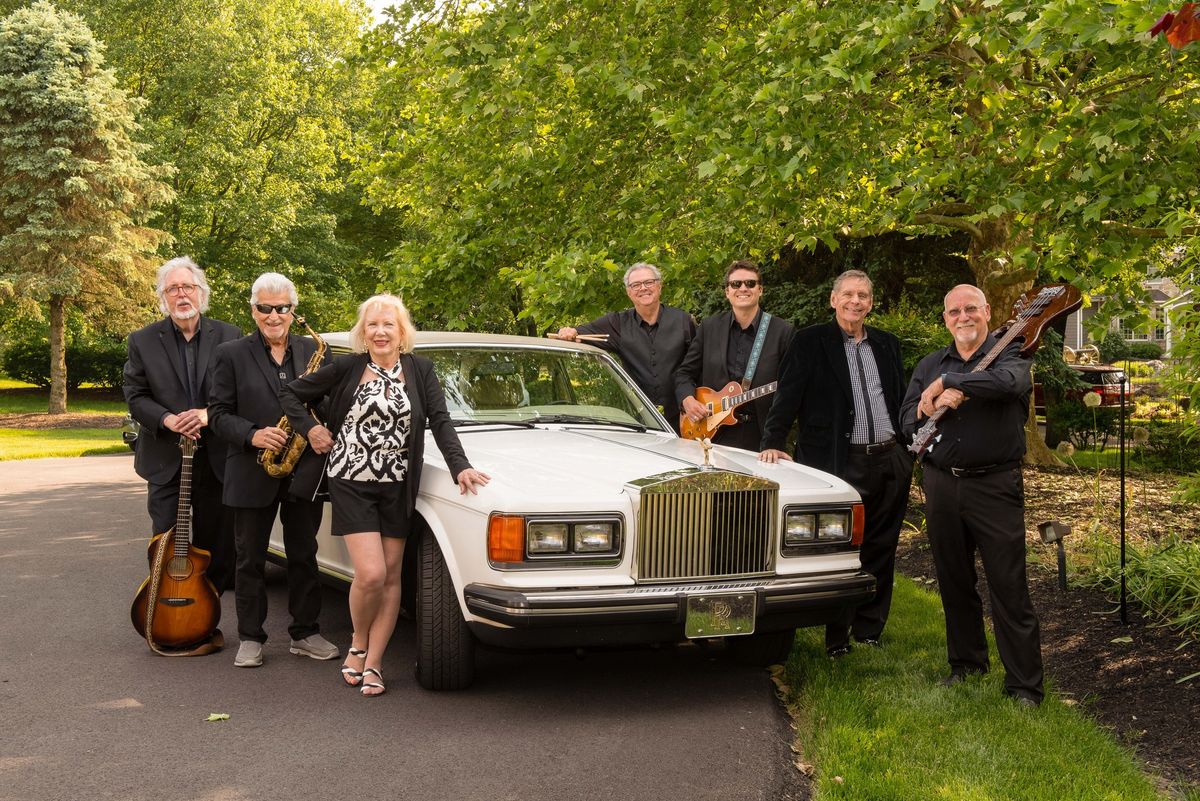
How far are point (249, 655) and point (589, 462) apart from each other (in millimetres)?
2151

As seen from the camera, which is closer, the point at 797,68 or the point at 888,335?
the point at 888,335

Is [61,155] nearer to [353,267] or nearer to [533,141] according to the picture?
[353,267]

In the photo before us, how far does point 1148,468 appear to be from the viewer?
14031mm

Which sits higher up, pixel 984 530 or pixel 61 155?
pixel 61 155

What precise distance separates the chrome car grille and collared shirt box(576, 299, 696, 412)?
217 centimetres

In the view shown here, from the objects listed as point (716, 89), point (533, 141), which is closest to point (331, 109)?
point (533, 141)

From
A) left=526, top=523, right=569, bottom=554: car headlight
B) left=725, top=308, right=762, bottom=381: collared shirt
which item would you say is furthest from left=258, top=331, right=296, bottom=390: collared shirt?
left=725, top=308, right=762, bottom=381: collared shirt

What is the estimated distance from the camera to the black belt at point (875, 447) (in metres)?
6.29

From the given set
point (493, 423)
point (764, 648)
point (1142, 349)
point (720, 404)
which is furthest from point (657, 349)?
point (1142, 349)

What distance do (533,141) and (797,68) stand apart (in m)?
4.21

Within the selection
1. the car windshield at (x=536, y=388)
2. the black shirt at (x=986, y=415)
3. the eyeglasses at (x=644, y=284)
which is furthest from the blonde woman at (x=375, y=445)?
the black shirt at (x=986, y=415)

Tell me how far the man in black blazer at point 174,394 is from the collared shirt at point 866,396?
356cm

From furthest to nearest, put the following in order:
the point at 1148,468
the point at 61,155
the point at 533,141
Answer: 1. the point at 61,155
2. the point at 1148,468
3. the point at 533,141

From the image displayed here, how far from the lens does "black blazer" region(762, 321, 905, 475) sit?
6320mm
